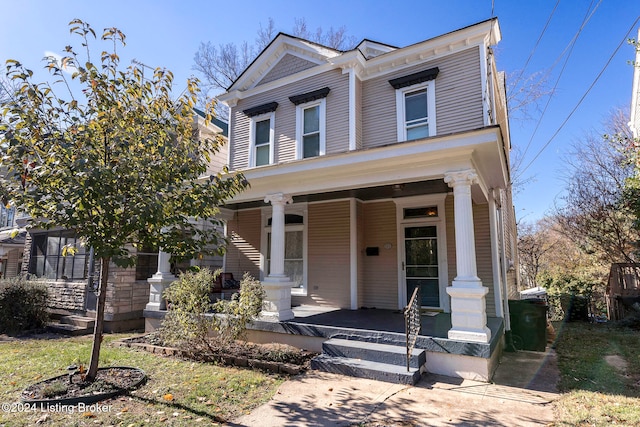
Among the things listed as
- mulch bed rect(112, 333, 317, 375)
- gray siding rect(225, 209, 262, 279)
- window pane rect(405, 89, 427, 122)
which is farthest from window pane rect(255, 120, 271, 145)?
mulch bed rect(112, 333, 317, 375)

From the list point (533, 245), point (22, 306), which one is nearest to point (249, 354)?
point (22, 306)

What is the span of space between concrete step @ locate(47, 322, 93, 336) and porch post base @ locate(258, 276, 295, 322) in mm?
5320

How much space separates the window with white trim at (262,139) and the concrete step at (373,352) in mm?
5382

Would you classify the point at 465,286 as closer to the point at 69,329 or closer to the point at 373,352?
the point at 373,352

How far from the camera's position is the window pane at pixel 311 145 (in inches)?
350

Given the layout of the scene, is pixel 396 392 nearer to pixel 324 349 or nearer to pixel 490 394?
pixel 490 394

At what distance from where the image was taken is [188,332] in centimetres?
582

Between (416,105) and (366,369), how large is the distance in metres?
5.83

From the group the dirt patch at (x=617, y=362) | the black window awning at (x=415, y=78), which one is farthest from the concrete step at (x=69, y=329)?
A: the dirt patch at (x=617, y=362)

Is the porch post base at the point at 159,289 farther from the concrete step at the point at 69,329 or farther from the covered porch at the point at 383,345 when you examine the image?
the covered porch at the point at 383,345

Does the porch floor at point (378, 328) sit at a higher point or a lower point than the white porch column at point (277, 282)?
lower

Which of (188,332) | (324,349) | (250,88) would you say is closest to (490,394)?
(324,349)

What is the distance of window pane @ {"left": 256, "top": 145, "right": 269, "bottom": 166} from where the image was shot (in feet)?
31.4

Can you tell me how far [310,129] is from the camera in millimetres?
9062
